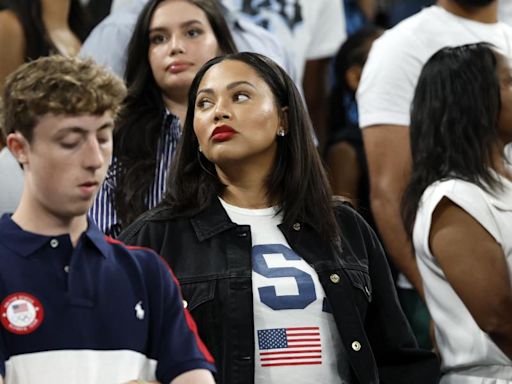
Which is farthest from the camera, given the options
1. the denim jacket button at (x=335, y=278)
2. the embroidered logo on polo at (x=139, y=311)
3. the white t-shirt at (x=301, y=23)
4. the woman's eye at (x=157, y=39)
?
the white t-shirt at (x=301, y=23)

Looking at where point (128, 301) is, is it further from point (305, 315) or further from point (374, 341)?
point (374, 341)

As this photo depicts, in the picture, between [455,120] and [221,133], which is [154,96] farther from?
[455,120]

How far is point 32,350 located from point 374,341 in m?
1.50

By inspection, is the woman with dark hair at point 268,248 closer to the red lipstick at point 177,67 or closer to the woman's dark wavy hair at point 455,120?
the woman's dark wavy hair at point 455,120

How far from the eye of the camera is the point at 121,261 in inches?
109

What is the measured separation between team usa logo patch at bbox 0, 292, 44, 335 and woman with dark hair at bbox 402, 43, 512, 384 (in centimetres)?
178

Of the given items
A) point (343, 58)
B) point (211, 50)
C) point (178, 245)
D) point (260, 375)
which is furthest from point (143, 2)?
point (260, 375)

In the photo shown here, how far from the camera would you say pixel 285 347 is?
3.53 metres

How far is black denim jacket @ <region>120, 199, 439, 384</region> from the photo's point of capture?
3.53 metres

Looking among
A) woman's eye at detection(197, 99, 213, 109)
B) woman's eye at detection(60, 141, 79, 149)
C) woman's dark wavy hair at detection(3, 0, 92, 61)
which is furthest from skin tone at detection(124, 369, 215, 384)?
woman's dark wavy hair at detection(3, 0, 92, 61)

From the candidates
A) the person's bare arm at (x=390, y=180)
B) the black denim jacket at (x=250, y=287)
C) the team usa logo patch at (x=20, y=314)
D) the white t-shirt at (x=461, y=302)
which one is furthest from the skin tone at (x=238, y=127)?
the person's bare arm at (x=390, y=180)

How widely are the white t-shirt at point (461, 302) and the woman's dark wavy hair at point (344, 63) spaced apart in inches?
82.2

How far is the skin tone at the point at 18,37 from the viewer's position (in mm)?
5172

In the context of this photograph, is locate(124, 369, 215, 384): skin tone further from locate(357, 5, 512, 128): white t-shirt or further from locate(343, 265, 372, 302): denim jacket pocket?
locate(357, 5, 512, 128): white t-shirt
